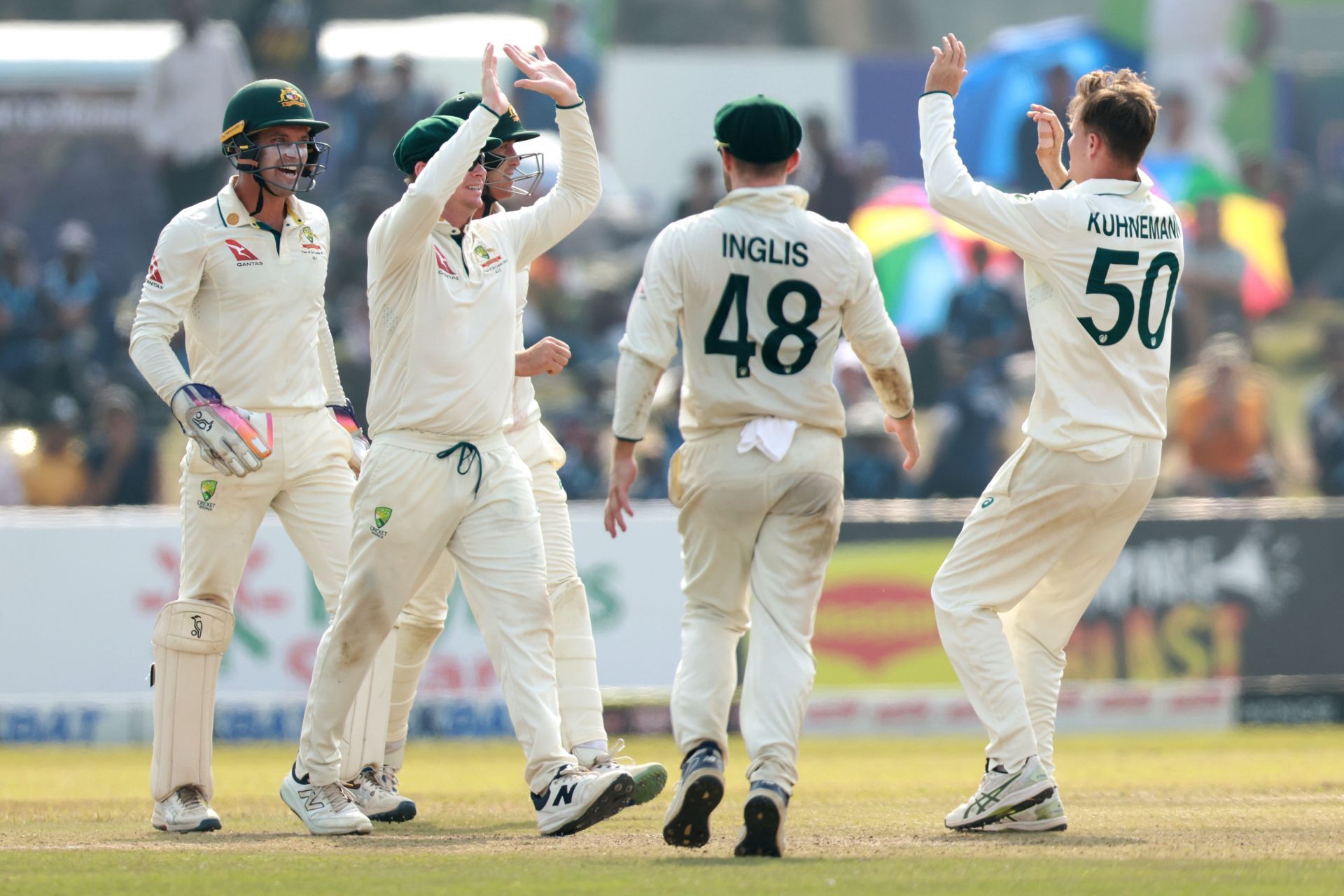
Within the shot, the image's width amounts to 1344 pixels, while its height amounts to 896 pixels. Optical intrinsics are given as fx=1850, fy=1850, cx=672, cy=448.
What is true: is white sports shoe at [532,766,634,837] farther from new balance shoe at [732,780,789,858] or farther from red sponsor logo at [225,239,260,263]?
red sponsor logo at [225,239,260,263]

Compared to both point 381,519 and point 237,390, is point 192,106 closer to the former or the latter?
point 237,390

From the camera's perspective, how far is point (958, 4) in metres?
20.4

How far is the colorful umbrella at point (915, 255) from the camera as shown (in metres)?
17.3

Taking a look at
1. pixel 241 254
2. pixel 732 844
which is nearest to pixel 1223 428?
pixel 732 844

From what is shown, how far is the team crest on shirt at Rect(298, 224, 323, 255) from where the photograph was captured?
6.81 m

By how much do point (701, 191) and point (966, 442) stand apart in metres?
4.36

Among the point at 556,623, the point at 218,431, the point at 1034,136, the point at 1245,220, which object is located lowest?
the point at 556,623

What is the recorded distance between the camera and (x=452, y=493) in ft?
19.9

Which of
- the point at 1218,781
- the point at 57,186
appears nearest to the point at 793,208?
the point at 1218,781

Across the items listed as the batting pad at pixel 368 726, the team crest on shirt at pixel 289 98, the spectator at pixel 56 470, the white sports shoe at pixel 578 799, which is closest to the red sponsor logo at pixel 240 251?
the team crest on shirt at pixel 289 98

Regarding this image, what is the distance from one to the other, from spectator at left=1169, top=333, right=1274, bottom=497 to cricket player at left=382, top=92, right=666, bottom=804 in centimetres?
859

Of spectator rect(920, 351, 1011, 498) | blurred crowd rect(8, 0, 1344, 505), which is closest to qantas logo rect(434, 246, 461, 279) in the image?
blurred crowd rect(8, 0, 1344, 505)

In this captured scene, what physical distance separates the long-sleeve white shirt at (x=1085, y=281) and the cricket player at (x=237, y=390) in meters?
2.32

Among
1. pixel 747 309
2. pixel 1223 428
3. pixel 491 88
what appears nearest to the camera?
pixel 747 309
